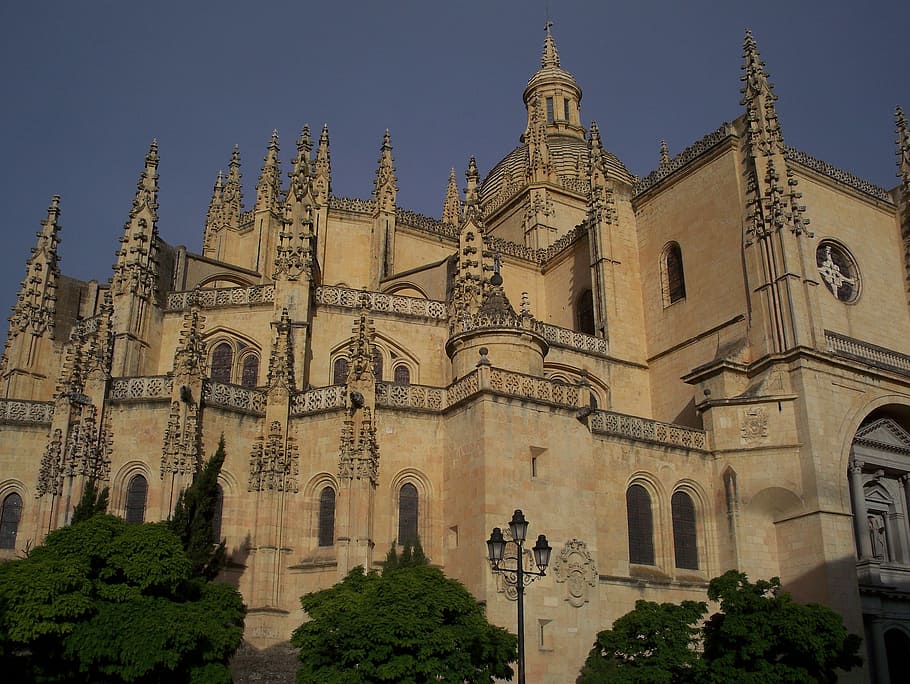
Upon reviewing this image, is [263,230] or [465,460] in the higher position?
A: [263,230]

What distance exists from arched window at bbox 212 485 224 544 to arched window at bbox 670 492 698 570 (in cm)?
1237

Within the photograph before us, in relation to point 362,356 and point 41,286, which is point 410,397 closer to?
point 362,356

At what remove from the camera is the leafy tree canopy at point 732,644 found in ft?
66.2

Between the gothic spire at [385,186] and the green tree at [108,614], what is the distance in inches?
837

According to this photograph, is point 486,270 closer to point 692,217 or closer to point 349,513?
point 692,217

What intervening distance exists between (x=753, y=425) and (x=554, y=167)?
24028 mm

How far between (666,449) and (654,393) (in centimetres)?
657

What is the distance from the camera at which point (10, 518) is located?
25.9 m

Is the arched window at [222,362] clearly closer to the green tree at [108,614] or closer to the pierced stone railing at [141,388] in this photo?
the pierced stone railing at [141,388]

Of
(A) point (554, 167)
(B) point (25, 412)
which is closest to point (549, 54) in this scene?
(A) point (554, 167)

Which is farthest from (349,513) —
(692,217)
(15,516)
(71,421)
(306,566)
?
(692,217)

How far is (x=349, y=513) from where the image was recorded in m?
23.4

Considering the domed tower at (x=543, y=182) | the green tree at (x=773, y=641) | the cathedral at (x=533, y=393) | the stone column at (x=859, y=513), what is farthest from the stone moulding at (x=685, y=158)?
the green tree at (x=773, y=641)

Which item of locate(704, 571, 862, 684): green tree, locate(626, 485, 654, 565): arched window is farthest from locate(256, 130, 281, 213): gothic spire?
locate(704, 571, 862, 684): green tree
